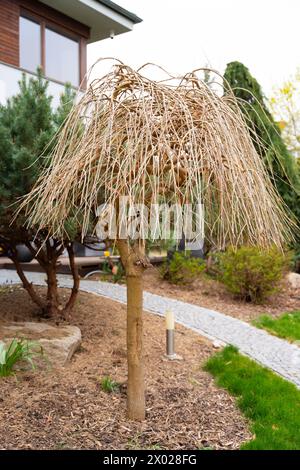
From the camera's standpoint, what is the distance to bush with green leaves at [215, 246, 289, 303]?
8.12 metres

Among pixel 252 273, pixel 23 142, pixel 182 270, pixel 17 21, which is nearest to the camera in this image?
pixel 23 142

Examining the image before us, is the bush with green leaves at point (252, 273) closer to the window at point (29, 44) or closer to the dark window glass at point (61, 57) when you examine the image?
the dark window glass at point (61, 57)

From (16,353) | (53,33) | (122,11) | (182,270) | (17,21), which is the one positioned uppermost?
(122,11)

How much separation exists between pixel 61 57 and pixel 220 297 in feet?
24.1

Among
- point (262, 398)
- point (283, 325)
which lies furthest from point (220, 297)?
point (262, 398)

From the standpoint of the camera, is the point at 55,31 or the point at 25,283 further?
the point at 55,31

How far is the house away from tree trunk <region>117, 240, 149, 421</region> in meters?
7.16

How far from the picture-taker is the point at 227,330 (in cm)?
639

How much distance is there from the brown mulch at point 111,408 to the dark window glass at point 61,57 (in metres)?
8.39

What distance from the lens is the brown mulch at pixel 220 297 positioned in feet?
26.0

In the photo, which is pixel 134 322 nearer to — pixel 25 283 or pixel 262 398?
pixel 262 398

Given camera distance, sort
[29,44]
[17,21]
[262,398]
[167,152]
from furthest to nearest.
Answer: [29,44] → [17,21] → [262,398] → [167,152]

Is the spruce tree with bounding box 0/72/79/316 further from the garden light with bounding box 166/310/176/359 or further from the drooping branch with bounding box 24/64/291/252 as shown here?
the garden light with bounding box 166/310/176/359
